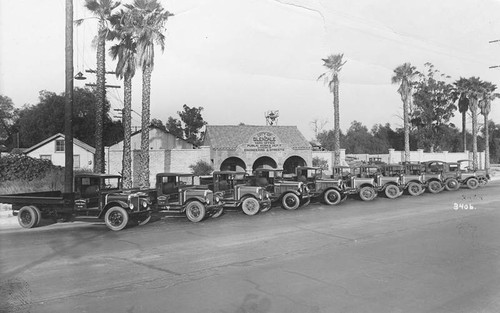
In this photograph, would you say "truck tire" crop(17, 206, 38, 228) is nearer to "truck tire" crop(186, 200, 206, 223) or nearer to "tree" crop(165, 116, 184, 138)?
"truck tire" crop(186, 200, 206, 223)

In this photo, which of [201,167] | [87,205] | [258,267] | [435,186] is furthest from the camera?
[201,167]

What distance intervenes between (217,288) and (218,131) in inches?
1139

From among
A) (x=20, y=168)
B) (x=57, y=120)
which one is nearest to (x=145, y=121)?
(x=20, y=168)

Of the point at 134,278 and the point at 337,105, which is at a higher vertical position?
the point at 337,105

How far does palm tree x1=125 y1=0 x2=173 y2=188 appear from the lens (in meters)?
21.8

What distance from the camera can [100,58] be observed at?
22.3 m

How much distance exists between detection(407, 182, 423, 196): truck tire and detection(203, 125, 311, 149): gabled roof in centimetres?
1346

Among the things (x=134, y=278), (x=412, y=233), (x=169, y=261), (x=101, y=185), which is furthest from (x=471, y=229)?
(x=101, y=185)

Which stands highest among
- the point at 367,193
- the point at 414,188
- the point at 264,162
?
the point at 264,162

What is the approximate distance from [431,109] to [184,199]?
52.7 m

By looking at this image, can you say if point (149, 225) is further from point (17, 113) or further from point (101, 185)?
point (17, 113)

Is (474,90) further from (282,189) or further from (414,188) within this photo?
(282,189)

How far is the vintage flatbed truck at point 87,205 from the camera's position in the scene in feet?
38.3

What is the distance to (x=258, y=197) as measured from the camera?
14.9 metres
